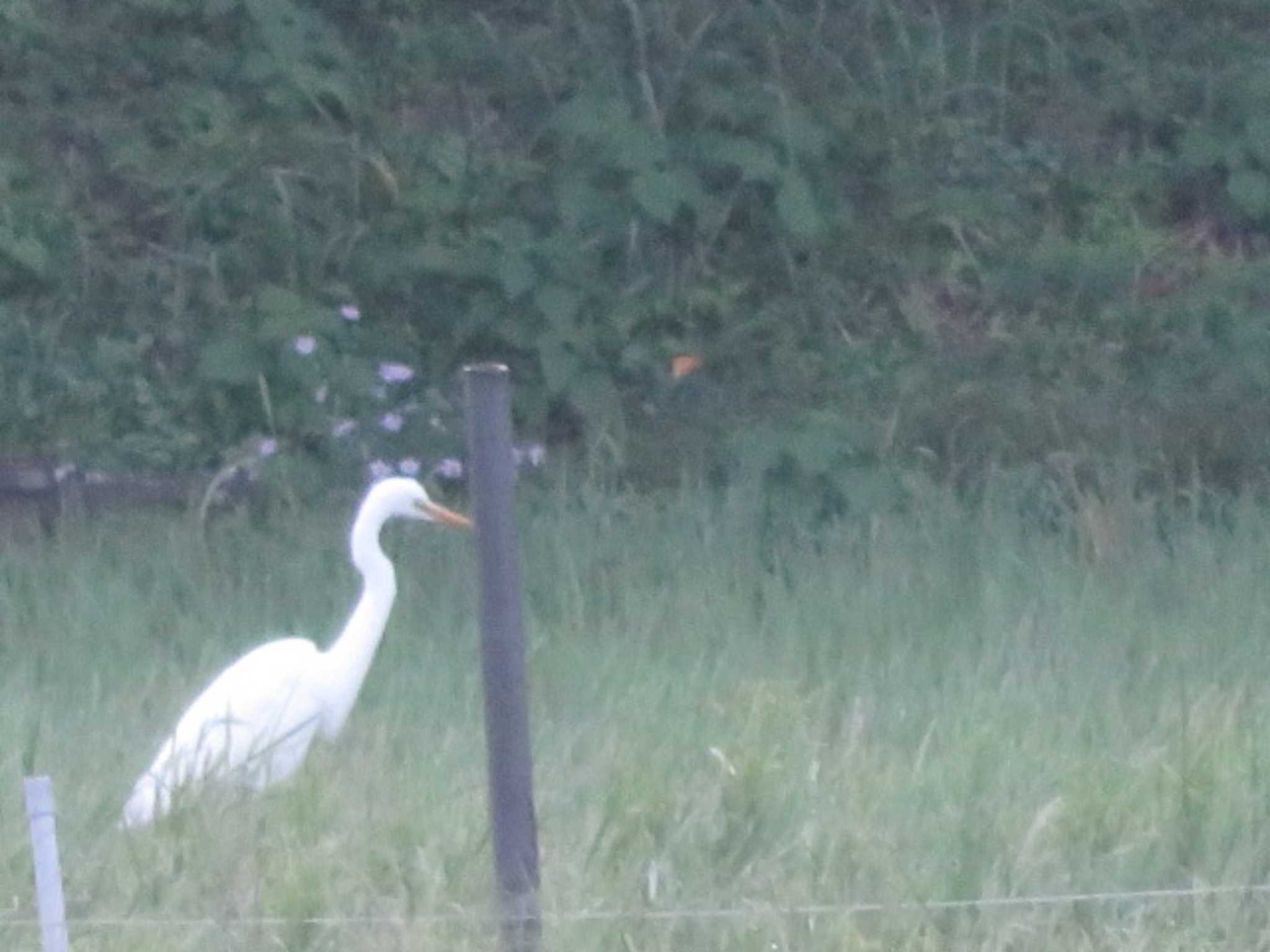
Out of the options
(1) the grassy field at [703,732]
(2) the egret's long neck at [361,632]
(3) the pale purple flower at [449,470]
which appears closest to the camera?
(1) the grassy field at [703,732]

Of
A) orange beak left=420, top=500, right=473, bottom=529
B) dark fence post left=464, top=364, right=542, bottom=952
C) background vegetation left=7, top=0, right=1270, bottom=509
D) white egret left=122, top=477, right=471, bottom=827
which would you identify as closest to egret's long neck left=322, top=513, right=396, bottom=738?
white egret left=122, top=477, right=471, bottom=827

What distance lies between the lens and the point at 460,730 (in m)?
6.73

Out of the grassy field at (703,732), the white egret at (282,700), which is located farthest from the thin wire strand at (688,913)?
the white egret at (282,700)

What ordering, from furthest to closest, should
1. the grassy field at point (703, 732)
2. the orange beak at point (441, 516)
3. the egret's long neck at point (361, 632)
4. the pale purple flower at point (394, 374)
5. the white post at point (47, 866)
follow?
the pale purple flower at point (394, 374)
the orange beak at point (441, 516)
the egret's long neck at point (361, 632)
the grassy field at point (703, 732)
the white post at point (47, 866)

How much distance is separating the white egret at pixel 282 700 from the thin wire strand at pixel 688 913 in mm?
651

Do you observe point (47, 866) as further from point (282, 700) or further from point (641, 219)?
point (641, 219)

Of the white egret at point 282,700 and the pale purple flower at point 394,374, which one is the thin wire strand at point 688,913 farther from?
the pale purple flower at point 394,374

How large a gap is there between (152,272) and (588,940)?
7226 millimetres

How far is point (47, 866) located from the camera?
4.53 m

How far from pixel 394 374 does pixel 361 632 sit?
3.60 m

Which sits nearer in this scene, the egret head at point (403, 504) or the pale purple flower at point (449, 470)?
the egret head at point (403, 504)

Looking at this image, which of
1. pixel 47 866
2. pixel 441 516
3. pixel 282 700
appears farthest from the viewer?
pixel 441 516

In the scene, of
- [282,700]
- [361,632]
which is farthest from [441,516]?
[282,700]

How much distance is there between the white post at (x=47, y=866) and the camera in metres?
4.47
